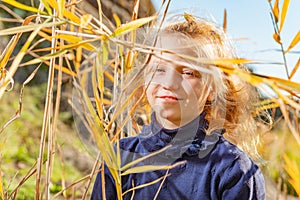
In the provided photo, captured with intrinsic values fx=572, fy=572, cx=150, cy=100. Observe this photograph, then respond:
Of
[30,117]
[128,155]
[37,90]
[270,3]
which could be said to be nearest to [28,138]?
[30,117]

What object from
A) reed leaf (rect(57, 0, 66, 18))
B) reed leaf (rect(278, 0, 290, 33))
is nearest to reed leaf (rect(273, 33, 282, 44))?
reed leaf (rect(278, 0, 290, 33))

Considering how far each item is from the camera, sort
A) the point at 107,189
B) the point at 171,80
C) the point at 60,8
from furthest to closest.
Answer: the point at 107,189 → the point at 171,80 → the point at 60,8

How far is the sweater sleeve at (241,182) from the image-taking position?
1.04 metres

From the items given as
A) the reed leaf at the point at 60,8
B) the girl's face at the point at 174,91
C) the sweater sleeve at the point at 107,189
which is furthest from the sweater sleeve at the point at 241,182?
the reed leaf at the point at 60,8

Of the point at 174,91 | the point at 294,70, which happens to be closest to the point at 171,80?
the point at 174,91

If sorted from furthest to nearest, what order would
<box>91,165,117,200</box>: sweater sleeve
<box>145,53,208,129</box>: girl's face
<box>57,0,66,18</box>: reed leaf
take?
<box>91,165,117,200</box>: sweater sleeve → <box>145,53,208,129</box>: girl's face → <box>57,0,66,18</box>: reed leaf

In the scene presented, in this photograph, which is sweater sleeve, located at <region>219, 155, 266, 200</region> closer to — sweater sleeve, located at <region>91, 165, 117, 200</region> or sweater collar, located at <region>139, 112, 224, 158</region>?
sweater collar, located at <region>139, 112, 224, 158</region>

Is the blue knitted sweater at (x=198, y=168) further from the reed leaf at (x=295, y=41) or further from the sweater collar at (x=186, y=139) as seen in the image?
the reed leaf at (x=295, y=41)

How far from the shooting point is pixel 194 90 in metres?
1.03

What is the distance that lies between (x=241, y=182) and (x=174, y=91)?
21 centimetres

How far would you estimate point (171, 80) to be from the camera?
1.01 metres

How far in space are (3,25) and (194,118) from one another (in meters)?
2.22

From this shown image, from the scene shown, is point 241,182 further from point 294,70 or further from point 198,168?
point 294,70

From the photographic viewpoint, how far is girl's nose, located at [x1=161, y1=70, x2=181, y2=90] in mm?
999
